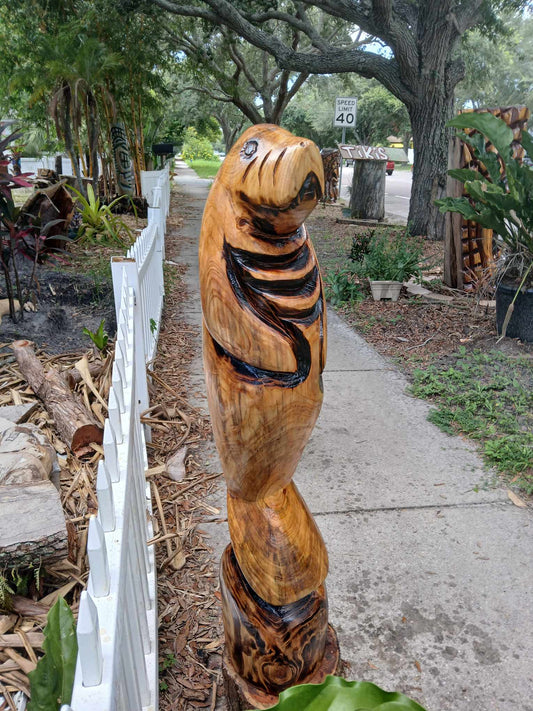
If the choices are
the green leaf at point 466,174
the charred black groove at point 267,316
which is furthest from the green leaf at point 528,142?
the charred black groove at point 267,316

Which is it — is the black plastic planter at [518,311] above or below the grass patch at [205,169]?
below

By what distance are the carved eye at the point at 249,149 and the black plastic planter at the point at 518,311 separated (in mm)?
4081

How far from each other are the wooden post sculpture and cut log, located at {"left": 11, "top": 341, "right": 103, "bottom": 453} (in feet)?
5.81

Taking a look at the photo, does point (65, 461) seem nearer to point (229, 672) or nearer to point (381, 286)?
point (229, 672)

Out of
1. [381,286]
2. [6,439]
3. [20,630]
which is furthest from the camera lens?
[381,286]

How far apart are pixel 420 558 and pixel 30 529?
1651 millimetres

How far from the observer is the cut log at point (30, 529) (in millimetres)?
1976

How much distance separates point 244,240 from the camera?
1184 millimetres

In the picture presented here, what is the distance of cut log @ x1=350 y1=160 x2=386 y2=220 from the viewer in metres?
11.6

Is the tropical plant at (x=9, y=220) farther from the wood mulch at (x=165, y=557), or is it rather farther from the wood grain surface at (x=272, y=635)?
the wood grain surface at (x=272, y=635)

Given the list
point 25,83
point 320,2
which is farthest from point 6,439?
point 25,83

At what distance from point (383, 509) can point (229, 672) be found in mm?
1512

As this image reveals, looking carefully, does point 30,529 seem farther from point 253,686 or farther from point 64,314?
point 64,314

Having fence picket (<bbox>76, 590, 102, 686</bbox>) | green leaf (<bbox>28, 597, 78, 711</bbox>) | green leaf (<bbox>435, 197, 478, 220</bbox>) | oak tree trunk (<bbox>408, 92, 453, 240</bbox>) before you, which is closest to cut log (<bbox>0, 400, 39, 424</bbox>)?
green leaf (<bbox>28, 597, 78, 711</bbox>)
